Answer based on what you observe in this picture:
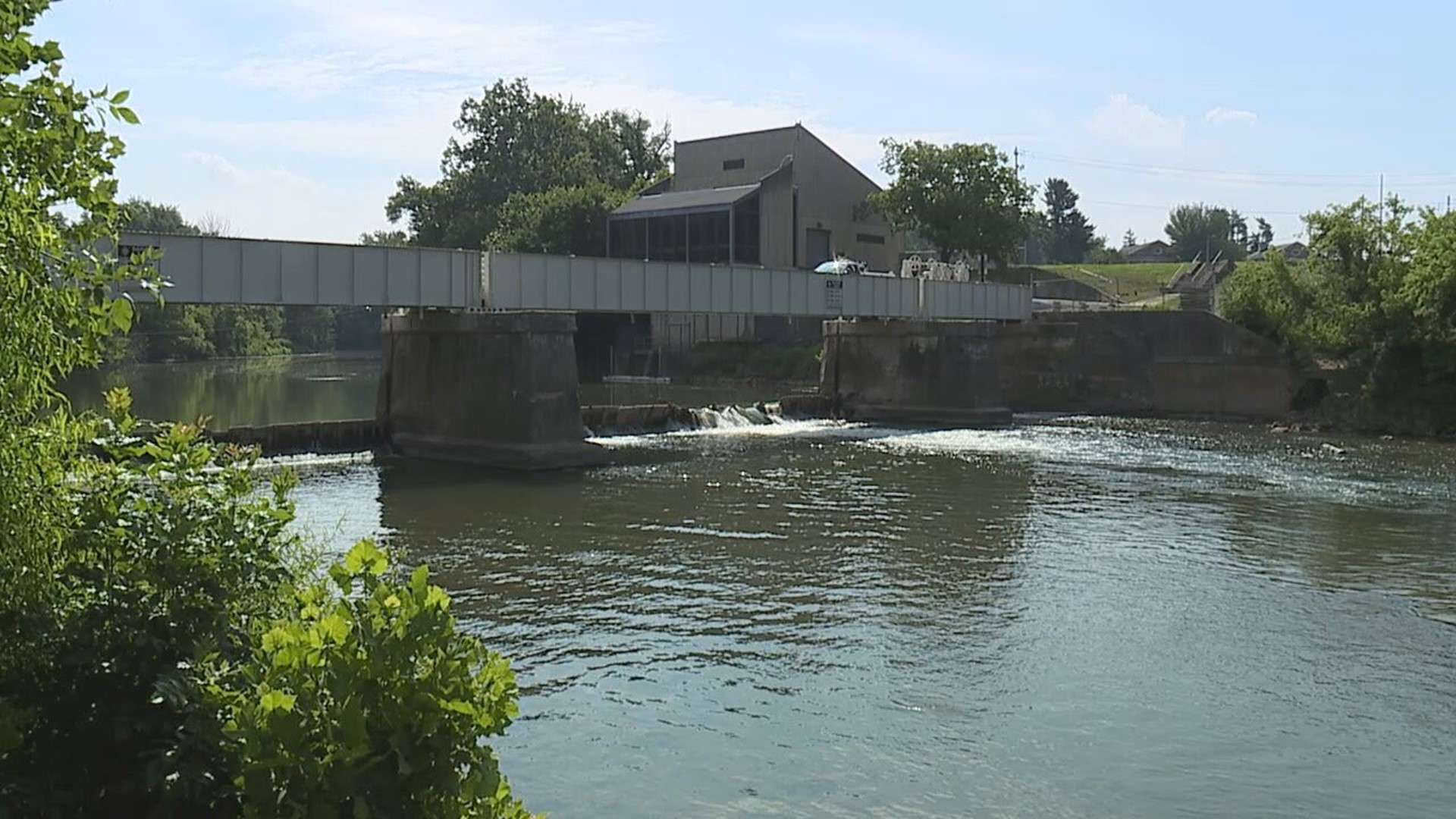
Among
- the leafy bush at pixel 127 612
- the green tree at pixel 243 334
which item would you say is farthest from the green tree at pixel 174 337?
the leafy bush at pixel 127 612

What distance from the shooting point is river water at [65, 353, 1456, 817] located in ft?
35.8

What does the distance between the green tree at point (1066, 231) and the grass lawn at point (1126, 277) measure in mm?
45040

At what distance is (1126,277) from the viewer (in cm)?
10181

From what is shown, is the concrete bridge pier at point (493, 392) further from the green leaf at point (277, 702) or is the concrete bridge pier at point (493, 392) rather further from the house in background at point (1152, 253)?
the house in background at point (1152, 253)

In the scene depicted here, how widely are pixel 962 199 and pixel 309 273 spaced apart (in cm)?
5032

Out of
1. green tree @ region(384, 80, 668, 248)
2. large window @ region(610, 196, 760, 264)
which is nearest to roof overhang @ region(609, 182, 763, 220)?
large window @ region(610, 196, 760, 264)

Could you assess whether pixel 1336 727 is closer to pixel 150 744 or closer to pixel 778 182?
pixel 150 744

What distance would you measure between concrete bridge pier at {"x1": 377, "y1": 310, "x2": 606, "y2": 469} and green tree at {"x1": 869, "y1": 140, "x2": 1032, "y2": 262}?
45.5 metres

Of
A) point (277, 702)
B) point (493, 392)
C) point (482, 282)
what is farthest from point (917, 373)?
point (277, 702)

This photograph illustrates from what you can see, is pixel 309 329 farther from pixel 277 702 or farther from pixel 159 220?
pixel 277 702

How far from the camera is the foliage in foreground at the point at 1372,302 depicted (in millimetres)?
45656

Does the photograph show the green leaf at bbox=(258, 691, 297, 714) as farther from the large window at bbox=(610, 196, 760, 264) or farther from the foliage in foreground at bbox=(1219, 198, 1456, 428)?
the large window at bbox=(610, 196, 760, 264)

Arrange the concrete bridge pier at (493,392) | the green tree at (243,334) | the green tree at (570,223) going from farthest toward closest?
the green tree at (243,334)
the green tree at (570,223)
the concrete bridge pier at (493,392)

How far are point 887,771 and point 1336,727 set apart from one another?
15.3ft
